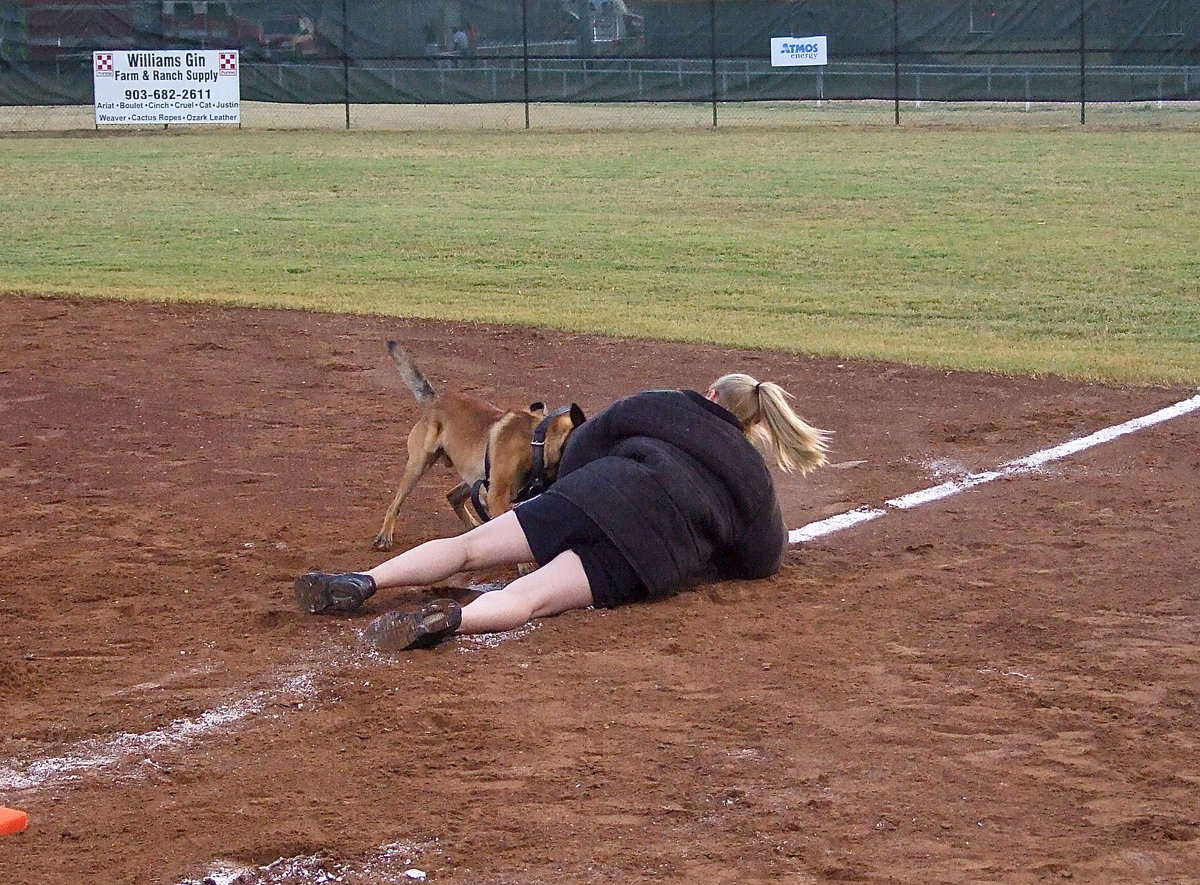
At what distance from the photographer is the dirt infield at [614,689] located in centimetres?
381

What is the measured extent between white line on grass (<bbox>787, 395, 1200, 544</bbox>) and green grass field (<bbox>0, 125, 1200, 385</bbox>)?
3.52ft

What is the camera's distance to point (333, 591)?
5.50 metres

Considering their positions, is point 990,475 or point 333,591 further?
point 990,475

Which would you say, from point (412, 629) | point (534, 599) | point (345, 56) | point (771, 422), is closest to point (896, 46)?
point (345, 56)

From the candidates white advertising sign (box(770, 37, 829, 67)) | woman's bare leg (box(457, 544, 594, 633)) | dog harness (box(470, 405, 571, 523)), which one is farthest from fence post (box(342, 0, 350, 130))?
woman's bare leg (box(457, 544, 594, 633))

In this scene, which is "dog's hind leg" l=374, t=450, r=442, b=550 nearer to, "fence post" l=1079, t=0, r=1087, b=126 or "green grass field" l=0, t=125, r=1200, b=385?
"green grass field" l=0, t=125, r=1200, b=385

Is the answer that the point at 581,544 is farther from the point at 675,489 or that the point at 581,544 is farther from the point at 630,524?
the point at 675,489

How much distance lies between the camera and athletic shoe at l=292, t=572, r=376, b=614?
18.0 ft

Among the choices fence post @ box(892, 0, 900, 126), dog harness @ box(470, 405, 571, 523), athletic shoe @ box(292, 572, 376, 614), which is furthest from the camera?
fence post @ box(892, 0, 900, 126)

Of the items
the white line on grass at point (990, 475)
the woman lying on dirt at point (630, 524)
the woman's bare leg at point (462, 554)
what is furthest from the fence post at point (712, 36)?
the woman's bare leg at point (462, 554)

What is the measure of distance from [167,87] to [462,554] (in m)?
26.3

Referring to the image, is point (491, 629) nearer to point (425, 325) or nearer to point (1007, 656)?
point (1007, 656)

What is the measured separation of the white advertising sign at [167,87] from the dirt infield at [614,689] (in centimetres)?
2244

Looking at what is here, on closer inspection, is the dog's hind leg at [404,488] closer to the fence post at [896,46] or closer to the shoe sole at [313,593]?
the shoe sole at [313,593]
